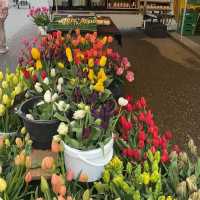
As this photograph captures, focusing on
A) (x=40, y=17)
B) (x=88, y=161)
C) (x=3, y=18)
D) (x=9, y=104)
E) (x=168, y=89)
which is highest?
(x=40, y=17)

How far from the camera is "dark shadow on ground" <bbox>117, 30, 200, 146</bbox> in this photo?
3438 millimetres

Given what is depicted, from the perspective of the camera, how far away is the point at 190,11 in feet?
27.7

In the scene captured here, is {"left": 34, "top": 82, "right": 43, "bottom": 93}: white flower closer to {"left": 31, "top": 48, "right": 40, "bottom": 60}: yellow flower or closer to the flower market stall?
the flower market stall

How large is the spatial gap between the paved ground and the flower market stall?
5.38ft

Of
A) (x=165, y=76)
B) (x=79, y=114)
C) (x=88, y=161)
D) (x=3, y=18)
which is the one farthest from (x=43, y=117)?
(x=3, y=18)

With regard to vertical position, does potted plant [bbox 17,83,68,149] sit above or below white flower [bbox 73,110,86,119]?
below

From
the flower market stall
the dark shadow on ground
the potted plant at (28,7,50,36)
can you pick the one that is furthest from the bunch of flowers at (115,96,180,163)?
the potted plant at (28,7,50,36)

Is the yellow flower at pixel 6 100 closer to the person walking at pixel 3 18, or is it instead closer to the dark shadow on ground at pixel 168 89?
the dark shadow on ground at pixel 168 89

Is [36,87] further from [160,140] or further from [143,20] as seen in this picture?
[143,20]

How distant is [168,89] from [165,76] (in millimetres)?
694

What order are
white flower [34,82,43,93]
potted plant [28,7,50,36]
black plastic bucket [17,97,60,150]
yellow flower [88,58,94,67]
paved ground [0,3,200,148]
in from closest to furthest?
black plastic bucket [17,97,60,150] → white flower [34,82,43,93] → yellow flower [88,58,94,67] → paved ground [0,3,200,148] → potted plant [28,7,50,36]

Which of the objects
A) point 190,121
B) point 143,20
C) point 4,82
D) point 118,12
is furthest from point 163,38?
point 4,82

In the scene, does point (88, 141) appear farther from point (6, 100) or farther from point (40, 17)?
point (40, 17)

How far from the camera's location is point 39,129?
1.42 metres
